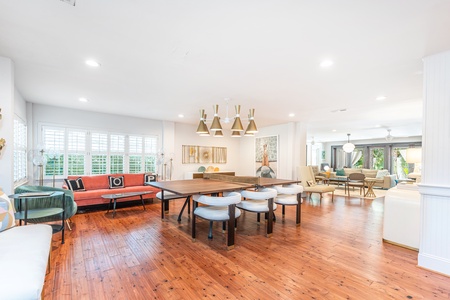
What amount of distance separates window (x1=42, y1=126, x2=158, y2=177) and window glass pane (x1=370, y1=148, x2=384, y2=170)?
11.5 meters

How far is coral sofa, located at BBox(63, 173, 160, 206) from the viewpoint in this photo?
4.72 m

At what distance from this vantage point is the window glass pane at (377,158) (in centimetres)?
1132

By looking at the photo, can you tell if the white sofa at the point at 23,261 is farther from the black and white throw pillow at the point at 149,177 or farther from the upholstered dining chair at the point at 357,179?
the upholstered dining chair at the point at 357,179

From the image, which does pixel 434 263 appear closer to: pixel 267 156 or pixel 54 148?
pixel 267 156

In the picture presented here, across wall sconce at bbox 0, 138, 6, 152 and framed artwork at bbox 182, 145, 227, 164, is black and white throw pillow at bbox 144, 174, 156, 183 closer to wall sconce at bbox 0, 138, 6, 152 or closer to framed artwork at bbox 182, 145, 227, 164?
framed artwork at bbox 182, 145, 227, 164

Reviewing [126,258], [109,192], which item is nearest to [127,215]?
[109,192]

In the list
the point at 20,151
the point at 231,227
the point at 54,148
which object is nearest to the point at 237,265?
the point at 231,227

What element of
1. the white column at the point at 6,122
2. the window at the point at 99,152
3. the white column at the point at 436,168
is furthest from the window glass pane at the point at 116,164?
the white column at the point at 436,168

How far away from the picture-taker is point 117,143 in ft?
19.9

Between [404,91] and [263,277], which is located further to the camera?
[404,91]

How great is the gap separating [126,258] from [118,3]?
2.68 meters

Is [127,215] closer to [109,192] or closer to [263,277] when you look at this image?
[109,192]

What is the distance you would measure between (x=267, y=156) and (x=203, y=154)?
2355 mm

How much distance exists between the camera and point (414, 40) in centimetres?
213
